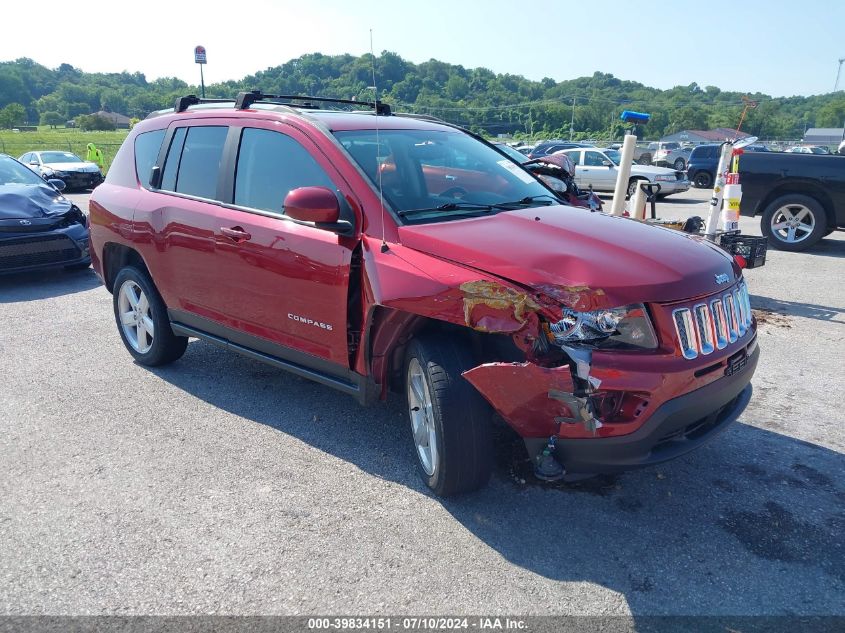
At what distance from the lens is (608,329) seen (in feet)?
8.68

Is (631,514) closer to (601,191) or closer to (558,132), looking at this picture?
(601,191)

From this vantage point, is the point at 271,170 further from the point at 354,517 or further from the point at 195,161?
the point at 354,517

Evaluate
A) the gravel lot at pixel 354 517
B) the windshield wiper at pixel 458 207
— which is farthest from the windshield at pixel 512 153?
the gravel lot at pixel 354 517

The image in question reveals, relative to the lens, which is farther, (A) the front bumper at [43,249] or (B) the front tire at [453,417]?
(A) the front bumper at [43,249]

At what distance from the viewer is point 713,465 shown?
11.5 feet

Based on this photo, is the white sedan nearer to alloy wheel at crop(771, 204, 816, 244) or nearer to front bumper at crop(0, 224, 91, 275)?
alloy wheel at crop(771, 204, 816, 244)

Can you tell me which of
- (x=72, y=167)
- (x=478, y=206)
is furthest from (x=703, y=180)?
(x=72, y=167)

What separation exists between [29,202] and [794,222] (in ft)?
34.9

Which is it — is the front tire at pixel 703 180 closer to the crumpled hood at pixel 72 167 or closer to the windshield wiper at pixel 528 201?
the windshield wiper at pixel 528 201

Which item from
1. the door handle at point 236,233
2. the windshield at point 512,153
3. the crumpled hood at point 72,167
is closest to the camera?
the door handle at point 236,233

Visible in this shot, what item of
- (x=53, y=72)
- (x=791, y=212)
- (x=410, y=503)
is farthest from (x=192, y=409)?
(x=53, y=72)

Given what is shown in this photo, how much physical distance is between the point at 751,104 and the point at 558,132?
236 feet

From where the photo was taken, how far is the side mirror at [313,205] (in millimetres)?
3186

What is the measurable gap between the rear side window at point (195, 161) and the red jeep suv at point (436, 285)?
0.05ft
